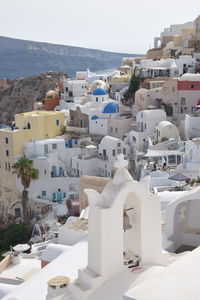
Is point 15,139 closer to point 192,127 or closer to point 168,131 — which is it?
point 168,131

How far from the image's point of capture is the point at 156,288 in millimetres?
7410

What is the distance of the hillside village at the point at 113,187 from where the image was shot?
31.0 ft

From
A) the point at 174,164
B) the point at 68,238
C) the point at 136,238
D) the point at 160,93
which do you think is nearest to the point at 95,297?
the point at 136,238

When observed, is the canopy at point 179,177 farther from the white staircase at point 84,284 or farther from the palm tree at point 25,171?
the white staircase at point 84,284

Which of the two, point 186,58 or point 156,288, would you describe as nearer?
point 156,288

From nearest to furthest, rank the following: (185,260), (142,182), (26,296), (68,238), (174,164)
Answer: (185,260) < (142,182) < (26,296) < (68,238) < (174,164)

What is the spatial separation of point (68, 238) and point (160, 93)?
26.9 metres

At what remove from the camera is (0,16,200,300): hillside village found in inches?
372

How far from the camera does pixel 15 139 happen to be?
39.2 meters

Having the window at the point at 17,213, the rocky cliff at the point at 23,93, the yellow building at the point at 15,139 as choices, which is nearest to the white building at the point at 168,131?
the yellow building at the point at 15,139

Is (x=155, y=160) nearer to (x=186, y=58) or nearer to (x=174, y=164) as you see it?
(x=174, y=164)

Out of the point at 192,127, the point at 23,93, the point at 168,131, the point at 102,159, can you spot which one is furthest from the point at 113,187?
the point at 23,93

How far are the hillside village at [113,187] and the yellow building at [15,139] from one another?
9 cm

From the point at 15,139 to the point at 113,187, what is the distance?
30.1m
